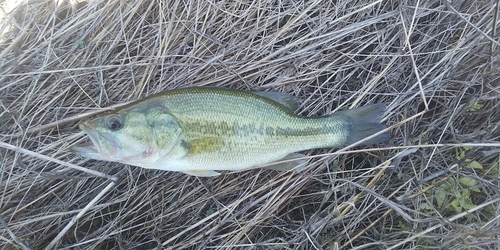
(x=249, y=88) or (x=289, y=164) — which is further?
(x=249, y=88)

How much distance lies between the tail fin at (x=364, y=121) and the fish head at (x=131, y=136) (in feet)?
4.32

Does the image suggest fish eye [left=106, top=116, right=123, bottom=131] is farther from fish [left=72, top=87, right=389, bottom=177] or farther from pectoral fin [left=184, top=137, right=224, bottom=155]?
pectoral fin [left=184, top=137, right=224, bottom=155]

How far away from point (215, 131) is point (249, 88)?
0.72 meters

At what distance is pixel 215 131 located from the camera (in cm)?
251

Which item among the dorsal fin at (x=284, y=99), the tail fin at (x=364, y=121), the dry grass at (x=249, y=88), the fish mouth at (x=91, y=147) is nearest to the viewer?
the fish mouth at (x=91, y=147)

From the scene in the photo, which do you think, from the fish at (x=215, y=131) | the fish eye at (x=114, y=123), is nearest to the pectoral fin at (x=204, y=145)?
the fish at (x=215, y=131)

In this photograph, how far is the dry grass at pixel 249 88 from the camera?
2.89 m

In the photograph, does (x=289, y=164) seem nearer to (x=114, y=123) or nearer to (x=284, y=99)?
(x=284, y=99)

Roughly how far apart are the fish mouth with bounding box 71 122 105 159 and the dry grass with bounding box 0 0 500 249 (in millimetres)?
473

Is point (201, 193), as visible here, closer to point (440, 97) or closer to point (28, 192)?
point (28, 192)

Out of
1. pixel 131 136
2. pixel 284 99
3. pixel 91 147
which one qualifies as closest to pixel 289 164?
pixel 284 99

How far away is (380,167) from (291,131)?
0.86m

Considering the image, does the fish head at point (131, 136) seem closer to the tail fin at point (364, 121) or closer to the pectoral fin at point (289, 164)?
the pectoral fin at point (289, 164)

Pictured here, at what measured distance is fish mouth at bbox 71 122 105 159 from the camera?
2.31m
